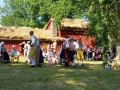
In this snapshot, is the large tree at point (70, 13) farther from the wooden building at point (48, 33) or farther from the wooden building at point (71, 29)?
the wooden building at point (48, 33)

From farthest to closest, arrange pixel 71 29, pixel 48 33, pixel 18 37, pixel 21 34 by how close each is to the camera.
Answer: pixel 48 33 < pixel 71 29 < pixel 21 34 < pixel 18 37

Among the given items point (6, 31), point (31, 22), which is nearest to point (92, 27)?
point (6, 31)

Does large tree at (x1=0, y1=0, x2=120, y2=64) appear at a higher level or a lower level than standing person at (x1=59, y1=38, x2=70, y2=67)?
higher

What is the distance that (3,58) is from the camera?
63.2 ft

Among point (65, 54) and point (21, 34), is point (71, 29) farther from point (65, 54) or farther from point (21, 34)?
point (65, 54)

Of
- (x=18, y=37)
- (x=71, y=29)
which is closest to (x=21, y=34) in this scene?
(x=18, y=37)

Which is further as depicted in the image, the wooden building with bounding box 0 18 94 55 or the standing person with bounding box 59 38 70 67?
the wooden building with bounding box 0 18 94 55

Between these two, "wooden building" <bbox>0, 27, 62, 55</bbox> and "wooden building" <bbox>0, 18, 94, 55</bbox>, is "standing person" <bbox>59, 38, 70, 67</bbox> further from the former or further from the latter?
"wooden building" <bbox>0, 18, 94, 55</bbox>

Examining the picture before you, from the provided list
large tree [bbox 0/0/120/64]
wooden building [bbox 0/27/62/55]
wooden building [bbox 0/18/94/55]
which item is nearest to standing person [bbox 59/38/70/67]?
large tree [bbox 0/0/120/64]

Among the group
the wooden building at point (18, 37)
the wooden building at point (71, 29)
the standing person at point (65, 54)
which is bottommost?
the standing person at point (65, 54)

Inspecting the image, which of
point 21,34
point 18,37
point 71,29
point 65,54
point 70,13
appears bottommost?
point 65,54

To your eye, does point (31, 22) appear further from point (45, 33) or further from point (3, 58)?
point (3, 58)

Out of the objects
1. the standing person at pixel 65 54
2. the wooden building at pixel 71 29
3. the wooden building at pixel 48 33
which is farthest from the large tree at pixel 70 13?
the standing person at pixel 65 54

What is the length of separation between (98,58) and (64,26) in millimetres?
9619
